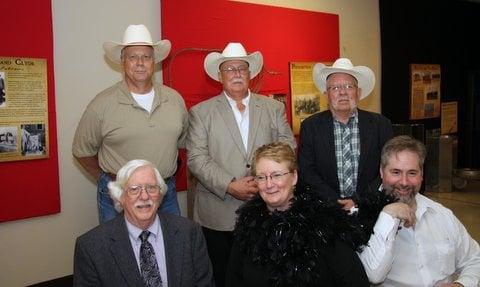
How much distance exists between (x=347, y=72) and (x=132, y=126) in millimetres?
1339

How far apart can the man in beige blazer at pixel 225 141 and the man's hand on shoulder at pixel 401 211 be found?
1043mm

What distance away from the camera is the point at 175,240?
1.97 m

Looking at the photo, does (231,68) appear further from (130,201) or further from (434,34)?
(434,34)

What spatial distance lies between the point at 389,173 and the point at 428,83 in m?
5.03

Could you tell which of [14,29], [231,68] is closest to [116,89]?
[231,68]

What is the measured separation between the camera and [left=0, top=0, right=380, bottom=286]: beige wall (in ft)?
10.2

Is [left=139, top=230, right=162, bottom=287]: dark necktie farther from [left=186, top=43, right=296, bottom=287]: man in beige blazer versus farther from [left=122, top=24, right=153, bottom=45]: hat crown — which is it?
[left=122, top=24, right=153, bottom=45]: hat crown

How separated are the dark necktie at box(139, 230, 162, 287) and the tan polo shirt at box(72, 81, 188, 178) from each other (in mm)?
758

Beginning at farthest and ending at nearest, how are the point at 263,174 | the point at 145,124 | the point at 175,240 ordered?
the point at 145,124 < the point at 175,240 < the point at 263,174

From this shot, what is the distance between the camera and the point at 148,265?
74.6 inches

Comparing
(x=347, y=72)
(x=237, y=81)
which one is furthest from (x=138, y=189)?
(x=347, y=72)

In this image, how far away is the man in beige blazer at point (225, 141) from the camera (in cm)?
274

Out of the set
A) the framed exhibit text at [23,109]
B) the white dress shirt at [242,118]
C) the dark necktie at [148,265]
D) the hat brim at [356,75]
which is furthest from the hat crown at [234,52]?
the dark necktie at [148,265]

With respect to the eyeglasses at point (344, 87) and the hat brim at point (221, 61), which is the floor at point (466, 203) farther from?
the hat brim at point (221, 61)
